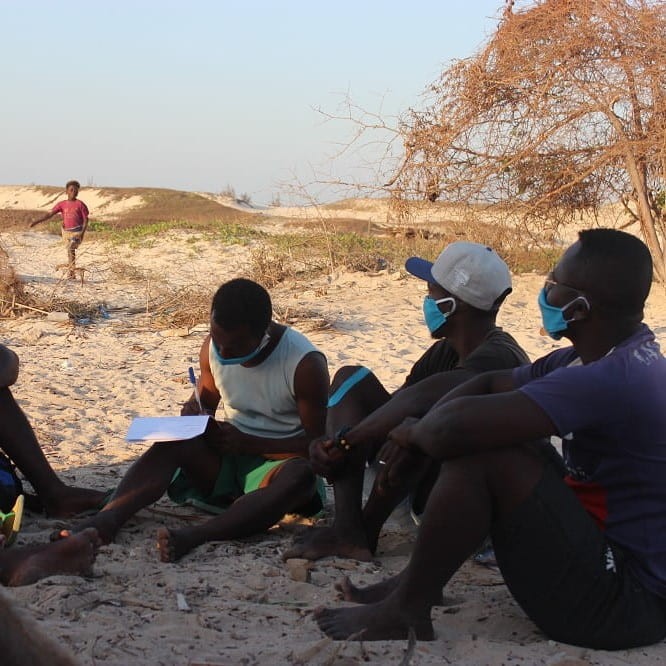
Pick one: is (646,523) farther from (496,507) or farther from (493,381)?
(493,381)

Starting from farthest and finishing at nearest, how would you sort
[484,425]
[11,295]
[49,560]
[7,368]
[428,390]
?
[11,295] < [7,368] < [428,390] < [49,560] < [484,425]

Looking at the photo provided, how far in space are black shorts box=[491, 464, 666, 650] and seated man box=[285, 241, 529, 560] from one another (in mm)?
838

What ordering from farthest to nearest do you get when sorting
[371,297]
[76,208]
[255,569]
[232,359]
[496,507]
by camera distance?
1. [76,208]
2. [371,297]
3. [232,359]
4. [255,569]
5. [496,507]

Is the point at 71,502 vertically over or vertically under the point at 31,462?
under

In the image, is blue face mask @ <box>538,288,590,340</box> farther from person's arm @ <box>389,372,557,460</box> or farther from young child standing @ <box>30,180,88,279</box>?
young child standing @ <box>30,180,88,279</box>

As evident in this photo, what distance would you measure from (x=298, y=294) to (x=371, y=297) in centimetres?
86

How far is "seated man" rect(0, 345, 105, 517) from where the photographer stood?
13.1ft

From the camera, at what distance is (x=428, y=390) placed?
3.27m

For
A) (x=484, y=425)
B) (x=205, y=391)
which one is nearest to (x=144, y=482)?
(x=205, y=391)

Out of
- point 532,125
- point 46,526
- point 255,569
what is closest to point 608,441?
point 255,569

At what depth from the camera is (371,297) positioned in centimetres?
1088

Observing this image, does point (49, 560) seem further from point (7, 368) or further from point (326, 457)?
point (7, 368)

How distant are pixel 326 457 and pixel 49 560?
991 mm

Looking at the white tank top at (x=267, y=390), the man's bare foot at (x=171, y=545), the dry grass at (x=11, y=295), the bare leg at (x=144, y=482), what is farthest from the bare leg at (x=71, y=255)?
the man's bare foot at (x=171, y=545)
